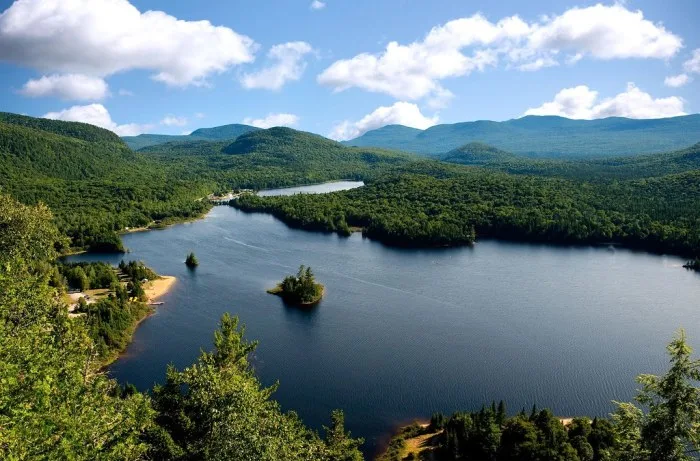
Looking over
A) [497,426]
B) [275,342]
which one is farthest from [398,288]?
[497,426]

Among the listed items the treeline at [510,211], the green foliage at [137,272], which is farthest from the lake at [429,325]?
the treeline at [510,211]

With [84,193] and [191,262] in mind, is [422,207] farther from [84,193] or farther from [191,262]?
[84,193]

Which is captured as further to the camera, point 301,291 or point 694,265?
point 694,265

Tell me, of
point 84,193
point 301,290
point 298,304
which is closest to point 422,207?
point 301,290

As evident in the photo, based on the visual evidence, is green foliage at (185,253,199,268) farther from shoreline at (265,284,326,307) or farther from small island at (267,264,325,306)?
small island at (267,264,325,306)

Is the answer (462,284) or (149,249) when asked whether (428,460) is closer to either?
(462,284)

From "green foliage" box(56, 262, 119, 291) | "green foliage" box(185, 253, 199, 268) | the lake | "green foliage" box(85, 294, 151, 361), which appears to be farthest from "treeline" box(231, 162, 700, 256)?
"green foliage" box(85, 294, 151, 361)
